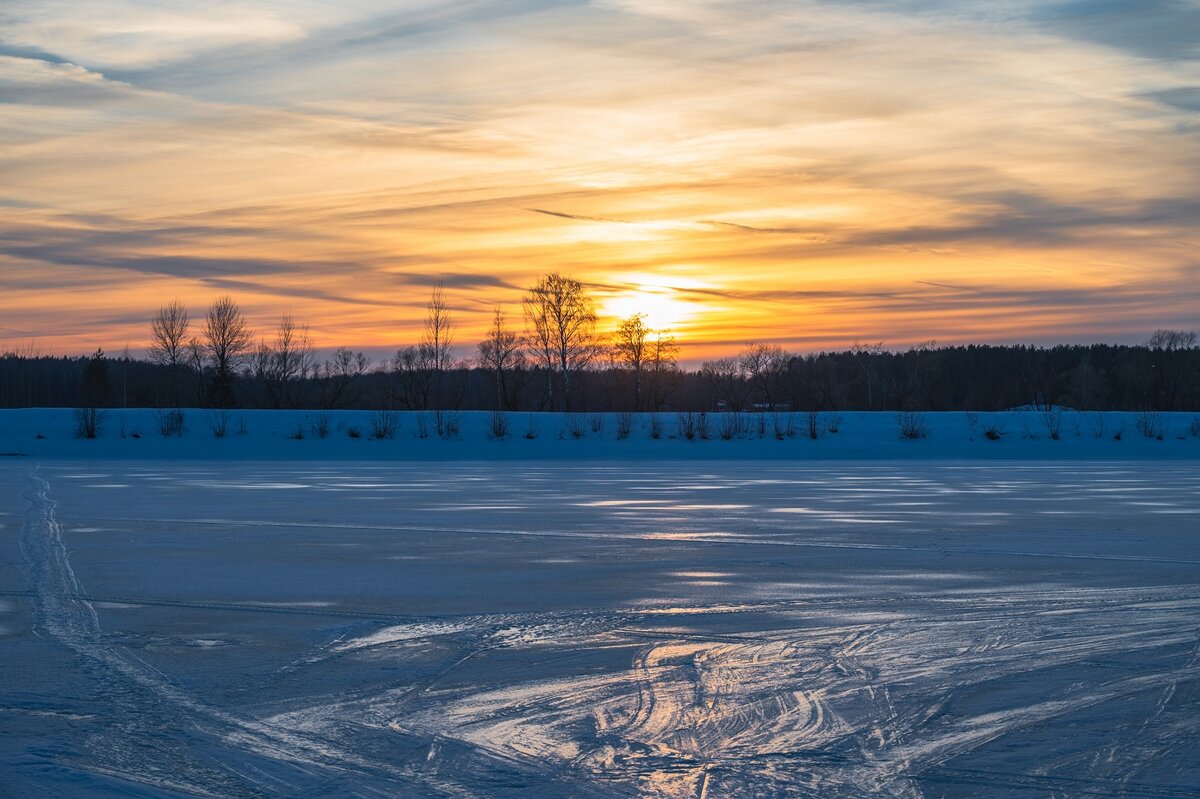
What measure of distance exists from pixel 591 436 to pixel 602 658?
128 feet

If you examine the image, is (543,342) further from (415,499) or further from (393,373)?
(415,499)

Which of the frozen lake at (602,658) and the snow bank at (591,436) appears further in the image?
the snow bank at (591,436)

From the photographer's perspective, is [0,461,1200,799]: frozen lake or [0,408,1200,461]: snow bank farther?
[0,408,1200,461]: snow bank

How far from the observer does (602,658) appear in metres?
6.90

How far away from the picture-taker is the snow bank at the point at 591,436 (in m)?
42.3

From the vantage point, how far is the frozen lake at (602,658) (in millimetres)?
4867

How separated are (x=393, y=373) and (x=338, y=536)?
217ft

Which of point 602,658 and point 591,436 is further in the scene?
point 591,436

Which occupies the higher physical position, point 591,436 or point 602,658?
point 591,436

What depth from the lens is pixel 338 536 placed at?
1338cm

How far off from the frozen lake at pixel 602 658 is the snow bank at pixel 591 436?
2778 cm

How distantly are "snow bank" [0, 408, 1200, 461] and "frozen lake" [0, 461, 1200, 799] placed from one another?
27.8 m

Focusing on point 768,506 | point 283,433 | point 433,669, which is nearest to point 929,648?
point 433,669

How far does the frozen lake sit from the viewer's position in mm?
4867
